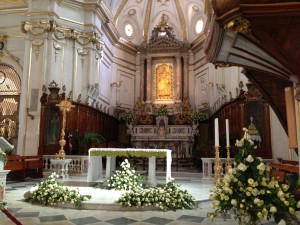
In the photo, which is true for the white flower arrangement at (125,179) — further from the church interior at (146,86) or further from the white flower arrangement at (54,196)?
the white flower arrangement at (54,196)

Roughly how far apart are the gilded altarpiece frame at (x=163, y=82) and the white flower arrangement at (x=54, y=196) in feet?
43.4

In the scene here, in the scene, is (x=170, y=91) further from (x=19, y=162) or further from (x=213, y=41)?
(x=213, y=41)

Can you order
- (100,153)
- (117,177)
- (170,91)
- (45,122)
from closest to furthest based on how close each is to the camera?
(117,177) → (100,153) → (45,122) → (170,91)

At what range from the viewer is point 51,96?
1111 centimetres

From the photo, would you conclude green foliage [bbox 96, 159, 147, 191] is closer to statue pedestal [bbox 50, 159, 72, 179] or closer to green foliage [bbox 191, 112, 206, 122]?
statue pedestal [bbox 50, 159, 72, 179]

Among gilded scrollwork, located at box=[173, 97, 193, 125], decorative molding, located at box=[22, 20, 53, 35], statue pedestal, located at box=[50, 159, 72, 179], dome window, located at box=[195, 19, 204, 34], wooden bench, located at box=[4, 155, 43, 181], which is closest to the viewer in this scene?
wooden bench, located at box=[4, 155, 43, 181]

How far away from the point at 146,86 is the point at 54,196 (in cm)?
1394

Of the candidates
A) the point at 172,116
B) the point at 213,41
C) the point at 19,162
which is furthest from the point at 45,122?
the point at 213,41

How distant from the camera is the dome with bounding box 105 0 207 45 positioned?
18.3m

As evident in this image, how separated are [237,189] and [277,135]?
7.10 metres

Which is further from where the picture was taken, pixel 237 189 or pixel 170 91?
pixel 170 91

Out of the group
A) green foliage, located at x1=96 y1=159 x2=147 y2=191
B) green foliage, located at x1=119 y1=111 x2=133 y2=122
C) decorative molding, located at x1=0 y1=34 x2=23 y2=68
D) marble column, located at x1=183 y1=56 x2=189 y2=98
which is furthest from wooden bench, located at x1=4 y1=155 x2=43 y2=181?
marble column, located at x1=183 y1=56 x2=189 y2=98

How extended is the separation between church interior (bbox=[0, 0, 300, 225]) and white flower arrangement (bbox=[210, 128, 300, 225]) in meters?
1.11

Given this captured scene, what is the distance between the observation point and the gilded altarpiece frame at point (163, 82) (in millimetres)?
18438
